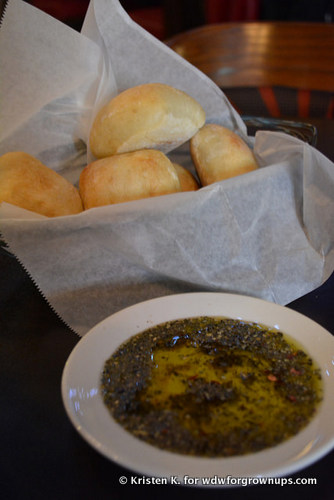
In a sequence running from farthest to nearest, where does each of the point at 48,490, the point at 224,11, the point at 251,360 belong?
1. the point at 224,11
2. the point at 251,360
3. the point at 48,490

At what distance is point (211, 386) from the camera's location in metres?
0.54

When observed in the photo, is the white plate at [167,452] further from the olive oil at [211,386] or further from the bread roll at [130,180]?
the bread roll at [130,180]

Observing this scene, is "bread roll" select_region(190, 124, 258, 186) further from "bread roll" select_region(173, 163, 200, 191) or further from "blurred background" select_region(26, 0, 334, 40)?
"blurred background" select_region(26, 0, 334, 40)

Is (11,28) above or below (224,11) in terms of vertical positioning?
above

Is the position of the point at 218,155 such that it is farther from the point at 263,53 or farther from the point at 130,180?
the point at 263,53

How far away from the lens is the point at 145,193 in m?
0.79

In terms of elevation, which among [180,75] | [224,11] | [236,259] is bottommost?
[224,11]

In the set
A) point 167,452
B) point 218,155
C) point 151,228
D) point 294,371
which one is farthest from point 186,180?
point 167,452

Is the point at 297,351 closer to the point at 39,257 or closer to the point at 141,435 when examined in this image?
the point at 141,435

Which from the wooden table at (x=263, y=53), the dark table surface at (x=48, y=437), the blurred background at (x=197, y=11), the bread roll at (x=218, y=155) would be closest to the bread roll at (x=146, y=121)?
the bread roll at (x=218, y=155)

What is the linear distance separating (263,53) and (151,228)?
138 cm

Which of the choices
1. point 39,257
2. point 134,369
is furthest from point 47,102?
point 134,369

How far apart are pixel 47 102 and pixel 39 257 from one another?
0.40 meters

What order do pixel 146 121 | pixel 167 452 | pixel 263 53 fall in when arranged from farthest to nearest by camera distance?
pixel 263 53 → pixel 146 121 → pixel 167 452
